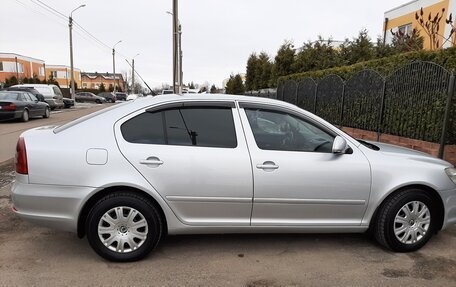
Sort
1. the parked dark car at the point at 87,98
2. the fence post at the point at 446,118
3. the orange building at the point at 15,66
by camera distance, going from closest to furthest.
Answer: the fence post at the point at 446,118 → the parked dark car at the point at 87,98 → the orange building at the point at 15,66

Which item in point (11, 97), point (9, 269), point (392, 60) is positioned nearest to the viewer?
point (9, 269)

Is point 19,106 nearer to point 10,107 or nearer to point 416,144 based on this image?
point 10,107

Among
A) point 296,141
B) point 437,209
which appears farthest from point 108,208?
point 437,209

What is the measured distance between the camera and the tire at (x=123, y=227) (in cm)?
342

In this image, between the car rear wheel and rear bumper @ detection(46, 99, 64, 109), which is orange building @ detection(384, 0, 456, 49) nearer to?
the car rear wheel

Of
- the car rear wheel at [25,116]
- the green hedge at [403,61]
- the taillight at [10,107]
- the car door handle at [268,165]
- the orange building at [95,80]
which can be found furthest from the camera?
the orange building at [95,80]

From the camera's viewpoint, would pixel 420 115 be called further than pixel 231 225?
Yes

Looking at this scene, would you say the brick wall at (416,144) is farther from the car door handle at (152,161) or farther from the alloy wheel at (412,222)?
the car door handle at (152,161)

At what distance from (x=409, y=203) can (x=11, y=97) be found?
1673 cm

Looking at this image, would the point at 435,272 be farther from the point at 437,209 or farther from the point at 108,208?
the point at 108,208

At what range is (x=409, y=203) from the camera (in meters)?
3.79

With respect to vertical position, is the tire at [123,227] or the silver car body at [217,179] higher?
the silver car body at [217,179]

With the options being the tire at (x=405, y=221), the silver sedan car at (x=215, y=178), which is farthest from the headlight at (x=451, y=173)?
the tire at (x=405, y=221)

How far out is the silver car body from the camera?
3381mm
